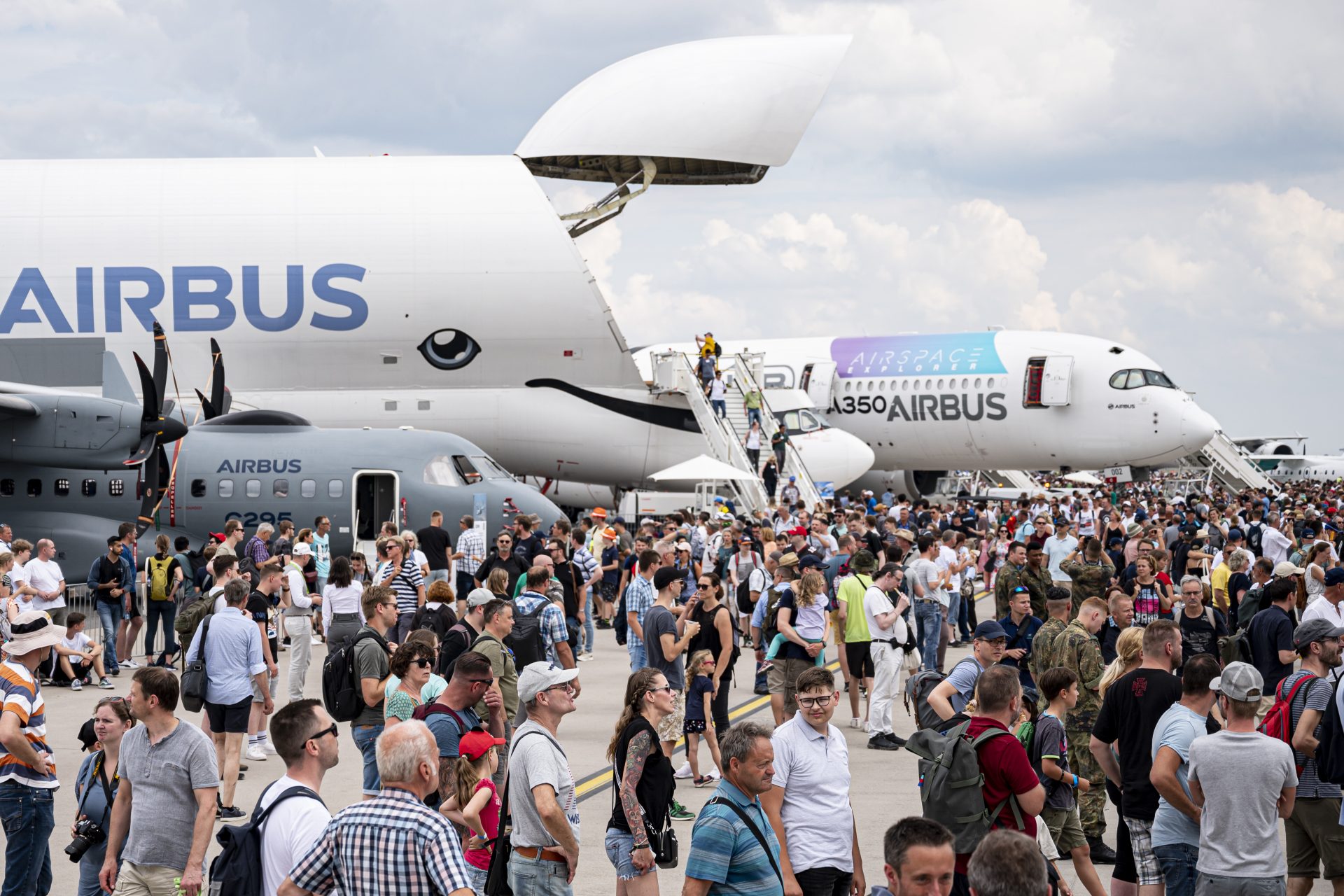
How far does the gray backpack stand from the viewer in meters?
5.34

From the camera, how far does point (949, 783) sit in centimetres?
538

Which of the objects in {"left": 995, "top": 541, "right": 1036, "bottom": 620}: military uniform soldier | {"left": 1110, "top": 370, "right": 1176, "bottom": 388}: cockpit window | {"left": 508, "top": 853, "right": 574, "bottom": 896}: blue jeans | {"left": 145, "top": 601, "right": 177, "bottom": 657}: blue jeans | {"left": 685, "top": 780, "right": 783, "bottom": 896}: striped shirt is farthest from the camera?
{"left": 1110, "top": 370, "right": 1176, "bottom": 388}: cockpit window

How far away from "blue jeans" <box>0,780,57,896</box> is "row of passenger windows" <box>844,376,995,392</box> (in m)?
27.0

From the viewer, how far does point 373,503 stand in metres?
20.1

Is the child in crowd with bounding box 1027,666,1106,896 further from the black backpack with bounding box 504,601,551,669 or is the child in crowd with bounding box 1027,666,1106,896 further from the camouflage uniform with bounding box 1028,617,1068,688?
the black backpack with bounding box 504,601,551,669

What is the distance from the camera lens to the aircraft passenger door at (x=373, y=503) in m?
20.0

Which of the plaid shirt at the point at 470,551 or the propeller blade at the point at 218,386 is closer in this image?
the plaid shirt at the point at 470,551

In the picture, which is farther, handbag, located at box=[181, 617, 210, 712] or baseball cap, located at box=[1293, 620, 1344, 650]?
handbag, located at box=[181, 617, 210, 712]

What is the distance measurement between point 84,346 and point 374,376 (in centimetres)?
571

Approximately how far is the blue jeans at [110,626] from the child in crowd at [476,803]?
9982 mm

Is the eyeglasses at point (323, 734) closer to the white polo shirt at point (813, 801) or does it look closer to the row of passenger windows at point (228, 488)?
the white polo shirt at point (813, 801)

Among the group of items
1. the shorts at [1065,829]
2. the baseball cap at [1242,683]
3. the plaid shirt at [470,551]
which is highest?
the plaid shirt at [470,551]

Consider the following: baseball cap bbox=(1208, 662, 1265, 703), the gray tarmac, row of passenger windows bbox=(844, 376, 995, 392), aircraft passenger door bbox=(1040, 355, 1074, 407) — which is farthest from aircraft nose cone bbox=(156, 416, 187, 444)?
aircraft passenger door bbox=(1040, 355, 1074, 407)

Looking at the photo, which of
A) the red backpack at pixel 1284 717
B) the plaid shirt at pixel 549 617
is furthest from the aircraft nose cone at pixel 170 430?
the red backpack at pixel 1284 717
